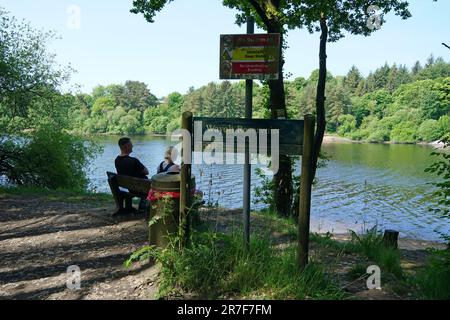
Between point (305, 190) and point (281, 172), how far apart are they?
6.39 meters

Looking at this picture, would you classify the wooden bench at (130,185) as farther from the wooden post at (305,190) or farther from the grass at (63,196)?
the grass at (63,196)

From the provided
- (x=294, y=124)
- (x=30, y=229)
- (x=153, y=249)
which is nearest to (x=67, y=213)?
(x=30, y=229)

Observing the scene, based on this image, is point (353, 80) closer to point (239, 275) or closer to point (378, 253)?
point (378, 253)

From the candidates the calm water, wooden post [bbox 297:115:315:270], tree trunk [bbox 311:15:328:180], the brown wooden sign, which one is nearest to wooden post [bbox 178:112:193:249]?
the brown wooden sign

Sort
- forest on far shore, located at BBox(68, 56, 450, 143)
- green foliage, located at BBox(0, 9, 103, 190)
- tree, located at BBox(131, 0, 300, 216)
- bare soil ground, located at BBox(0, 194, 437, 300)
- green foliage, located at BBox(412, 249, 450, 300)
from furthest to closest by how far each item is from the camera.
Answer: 1. forest on far shore, located at BBox(68, 56, 450, 143)
2. green foliage, located at BBox(0, 9, 103, 190)
3. tree, located at BBox(131, 0, 300, 216)
4. bare soil ground, located at BBox(0, 194, 437, 300)
5. green foliage, located at BBox(412, 249, 450, 300)

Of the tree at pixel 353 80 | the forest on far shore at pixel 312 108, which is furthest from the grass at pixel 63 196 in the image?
the tree at pixel 353 80

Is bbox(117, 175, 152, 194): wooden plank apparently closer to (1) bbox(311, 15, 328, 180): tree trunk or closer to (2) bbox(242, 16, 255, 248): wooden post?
(2) bbox(242, 16, 255, 248): wooden post

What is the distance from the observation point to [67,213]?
779cm

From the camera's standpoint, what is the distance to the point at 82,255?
541 centimetres

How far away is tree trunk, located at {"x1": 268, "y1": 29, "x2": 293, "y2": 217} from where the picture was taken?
1009 cm

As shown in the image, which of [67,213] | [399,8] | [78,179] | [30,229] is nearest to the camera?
[30,229]

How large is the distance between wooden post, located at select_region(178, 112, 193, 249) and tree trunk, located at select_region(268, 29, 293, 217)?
5.75 meters
